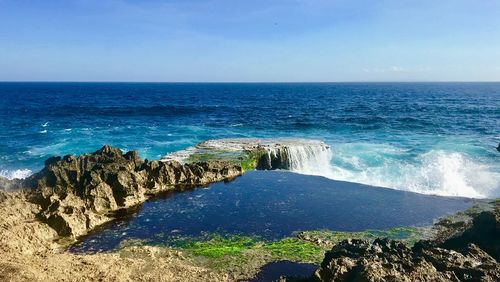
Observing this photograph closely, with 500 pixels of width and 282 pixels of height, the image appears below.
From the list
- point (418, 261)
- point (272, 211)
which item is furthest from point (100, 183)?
point (418, 261)

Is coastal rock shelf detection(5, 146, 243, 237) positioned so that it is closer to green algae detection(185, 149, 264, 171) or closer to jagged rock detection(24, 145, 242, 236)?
jagged rock detection(24, 145, 242, 236)

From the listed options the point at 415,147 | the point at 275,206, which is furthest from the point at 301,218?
the point at 415,147

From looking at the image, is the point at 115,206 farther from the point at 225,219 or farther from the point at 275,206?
the point at 275,206

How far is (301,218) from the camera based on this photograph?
26453mm

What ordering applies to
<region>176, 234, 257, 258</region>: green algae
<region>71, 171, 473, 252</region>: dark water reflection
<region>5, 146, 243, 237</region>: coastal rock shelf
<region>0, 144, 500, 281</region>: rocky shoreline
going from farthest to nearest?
<region>5, 146, 243, 237</region>: coastal rock shelf
<region>71, 171, 473, 252</region>: dark water reflection
<region>176, 234, 257, 258</region>: green algae
<region>0, 144, 500, 281</region>: rocky shoreline

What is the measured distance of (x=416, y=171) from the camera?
40.8 m

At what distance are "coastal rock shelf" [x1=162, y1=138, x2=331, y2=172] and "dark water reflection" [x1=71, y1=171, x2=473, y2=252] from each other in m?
7.37

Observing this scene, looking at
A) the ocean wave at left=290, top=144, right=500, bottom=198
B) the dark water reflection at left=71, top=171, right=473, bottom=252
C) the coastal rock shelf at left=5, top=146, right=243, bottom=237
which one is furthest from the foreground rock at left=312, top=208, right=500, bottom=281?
the ocean wave at left=290, top=144, right=500, bottom=198

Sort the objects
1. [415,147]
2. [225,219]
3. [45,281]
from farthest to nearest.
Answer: [415,147] → [225,219] → [45,281]

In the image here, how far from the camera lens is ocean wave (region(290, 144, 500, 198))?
36.2 meters

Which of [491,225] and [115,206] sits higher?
[491,225]

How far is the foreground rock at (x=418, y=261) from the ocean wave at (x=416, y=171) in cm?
1712

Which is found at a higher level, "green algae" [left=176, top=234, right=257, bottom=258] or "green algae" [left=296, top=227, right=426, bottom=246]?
"green algae" [left=296, top=227, right=426, bottom=246]

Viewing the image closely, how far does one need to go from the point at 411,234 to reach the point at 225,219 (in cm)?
1112
